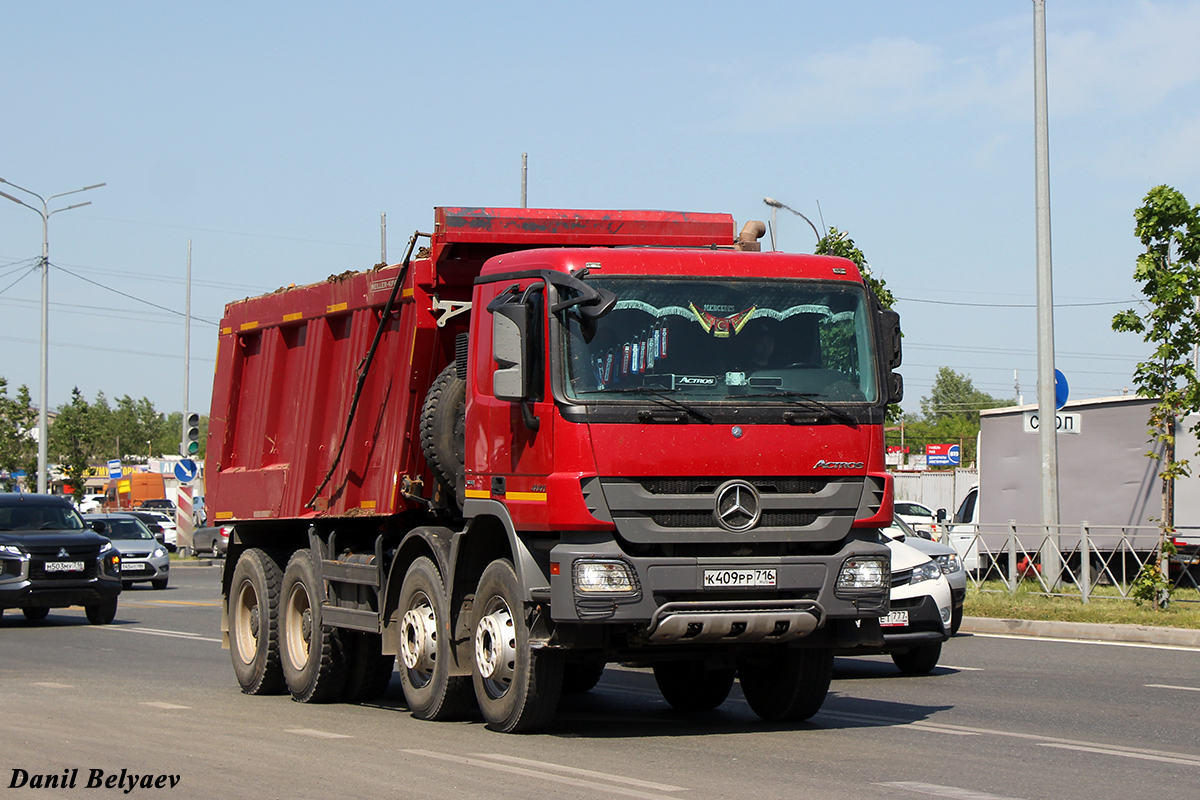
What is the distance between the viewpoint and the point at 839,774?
8.11 metres

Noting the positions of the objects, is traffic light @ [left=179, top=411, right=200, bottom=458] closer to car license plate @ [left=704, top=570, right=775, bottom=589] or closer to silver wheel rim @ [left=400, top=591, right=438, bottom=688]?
silver wheel rim @ [left=400, top=591, right=438, bottom=688]

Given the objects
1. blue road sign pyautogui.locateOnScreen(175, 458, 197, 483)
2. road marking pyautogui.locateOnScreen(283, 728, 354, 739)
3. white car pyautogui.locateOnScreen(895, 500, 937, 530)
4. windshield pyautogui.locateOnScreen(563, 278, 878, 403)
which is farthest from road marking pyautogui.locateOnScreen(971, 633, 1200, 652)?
blue road sign pyautogui.locateOnScreen(175, 458, 197, 483)

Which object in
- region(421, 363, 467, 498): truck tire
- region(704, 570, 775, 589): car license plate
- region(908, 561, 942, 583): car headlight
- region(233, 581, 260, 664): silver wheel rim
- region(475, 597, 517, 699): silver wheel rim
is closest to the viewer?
region(704, 570, 775, 589): car license plate

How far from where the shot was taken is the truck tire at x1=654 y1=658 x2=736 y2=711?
37.4 ft

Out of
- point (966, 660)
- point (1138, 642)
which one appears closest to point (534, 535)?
point (966, 660)

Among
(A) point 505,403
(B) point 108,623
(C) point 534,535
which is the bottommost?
(B) point 108,623

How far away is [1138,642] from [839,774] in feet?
34.4

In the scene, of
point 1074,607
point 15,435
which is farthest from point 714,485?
point 15,435

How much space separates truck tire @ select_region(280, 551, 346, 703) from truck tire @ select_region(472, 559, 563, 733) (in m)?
2.65

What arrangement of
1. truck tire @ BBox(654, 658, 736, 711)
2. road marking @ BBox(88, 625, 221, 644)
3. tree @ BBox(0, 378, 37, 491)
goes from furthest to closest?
tree @ BBox(0, 378, 37, 491) < road marking @ BBox(88, 625, 221, 644) < truck tire @ BBox(654, 658, 736, 711)

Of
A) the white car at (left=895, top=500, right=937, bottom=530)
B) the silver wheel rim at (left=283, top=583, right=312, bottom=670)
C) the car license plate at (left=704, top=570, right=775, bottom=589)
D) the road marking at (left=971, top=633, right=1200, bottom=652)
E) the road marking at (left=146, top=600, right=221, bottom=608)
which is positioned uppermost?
the white car at (left=895, top=500, right=937, bottom=530)

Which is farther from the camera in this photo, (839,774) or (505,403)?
(505,403)

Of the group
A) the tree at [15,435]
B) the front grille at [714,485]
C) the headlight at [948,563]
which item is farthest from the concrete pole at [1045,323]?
the tree at [15,435]

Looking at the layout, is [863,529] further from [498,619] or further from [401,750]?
[401,750]
